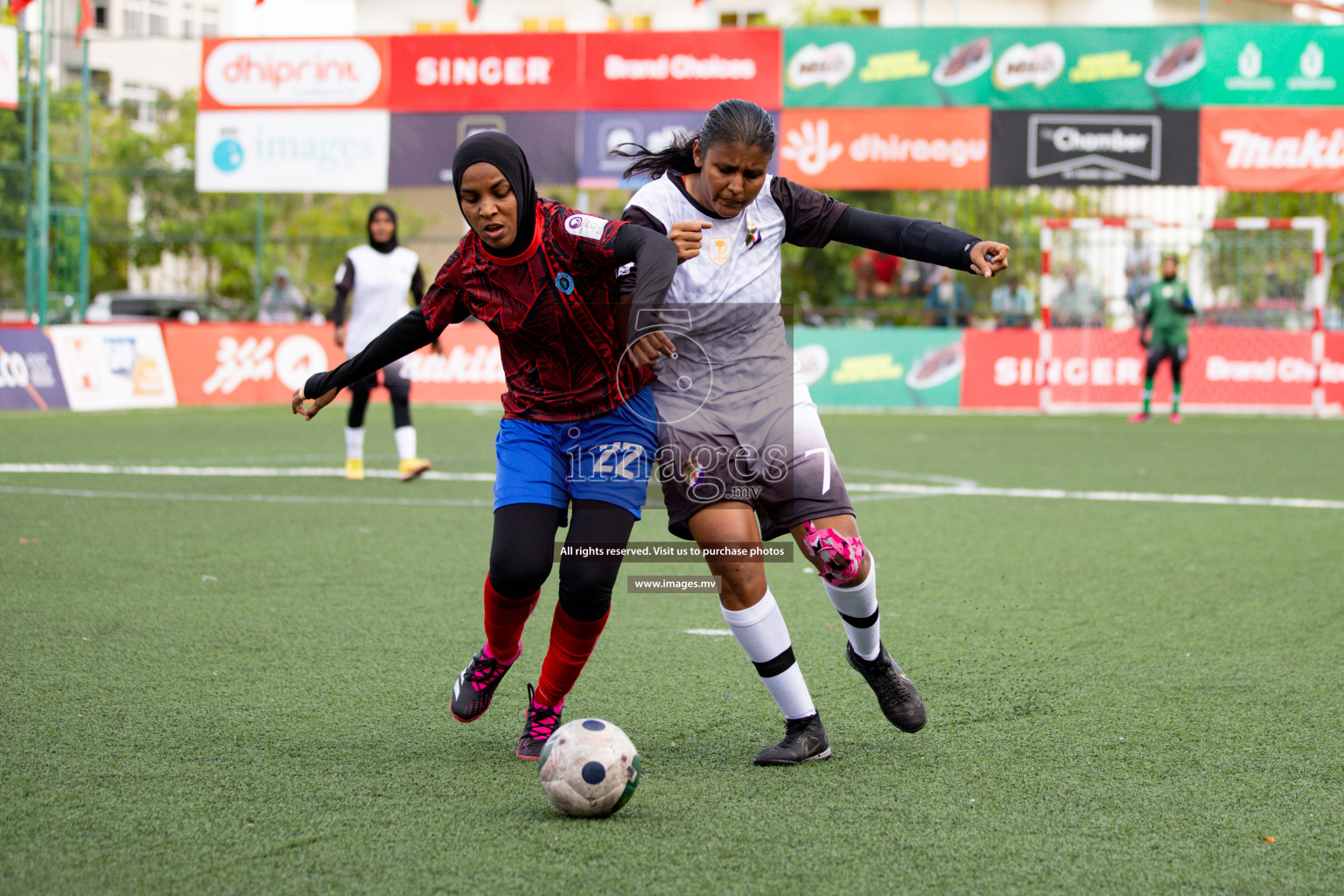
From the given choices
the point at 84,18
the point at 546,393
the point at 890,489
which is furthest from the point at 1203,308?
the point at 546,393

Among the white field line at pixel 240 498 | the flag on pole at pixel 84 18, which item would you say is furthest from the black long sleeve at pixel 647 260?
the flag on pole at pixel 84 18

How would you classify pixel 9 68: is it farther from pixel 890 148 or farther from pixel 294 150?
pixel 890 148

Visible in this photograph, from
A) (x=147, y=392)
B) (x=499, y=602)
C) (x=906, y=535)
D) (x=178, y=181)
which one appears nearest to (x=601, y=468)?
(x=499, y=602)

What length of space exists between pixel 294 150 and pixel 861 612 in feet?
60.7

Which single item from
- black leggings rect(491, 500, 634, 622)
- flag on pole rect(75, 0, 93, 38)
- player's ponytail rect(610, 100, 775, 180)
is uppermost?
flag on pole rect(75, 0, 93, 38)

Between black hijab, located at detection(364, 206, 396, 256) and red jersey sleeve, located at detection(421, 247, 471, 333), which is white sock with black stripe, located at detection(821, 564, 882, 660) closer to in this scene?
red jersey sleeve, located at detection(421, 247, 471, 333)

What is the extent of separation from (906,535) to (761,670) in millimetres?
4279

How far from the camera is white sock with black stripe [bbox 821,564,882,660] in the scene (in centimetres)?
391

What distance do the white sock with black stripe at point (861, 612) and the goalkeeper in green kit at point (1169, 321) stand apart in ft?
46.6

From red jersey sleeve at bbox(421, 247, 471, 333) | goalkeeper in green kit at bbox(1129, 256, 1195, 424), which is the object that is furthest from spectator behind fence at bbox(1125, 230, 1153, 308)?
red jersey sleeve at bbox(421, 247, 471, 333)

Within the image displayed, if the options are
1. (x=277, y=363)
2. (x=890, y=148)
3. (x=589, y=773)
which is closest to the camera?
(x=589, y=773)

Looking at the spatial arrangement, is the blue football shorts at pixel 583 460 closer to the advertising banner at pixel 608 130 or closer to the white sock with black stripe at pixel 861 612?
the white sock with black stripe at pixel 861 612

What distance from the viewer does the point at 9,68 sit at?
19312mm

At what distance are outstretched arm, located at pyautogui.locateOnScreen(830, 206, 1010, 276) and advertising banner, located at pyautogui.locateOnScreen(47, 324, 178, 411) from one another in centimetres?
1595
